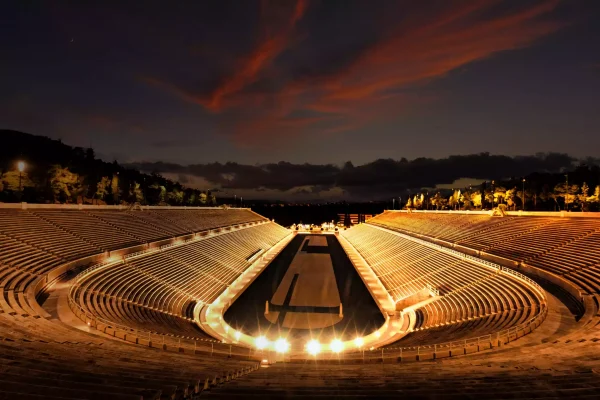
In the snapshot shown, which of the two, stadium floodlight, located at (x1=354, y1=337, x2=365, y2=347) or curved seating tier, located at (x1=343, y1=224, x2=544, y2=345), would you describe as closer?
curved seating tier, located at (x1=343, y1=224, x2=544, y2=345)

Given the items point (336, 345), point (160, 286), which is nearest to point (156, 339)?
point (336, 345)

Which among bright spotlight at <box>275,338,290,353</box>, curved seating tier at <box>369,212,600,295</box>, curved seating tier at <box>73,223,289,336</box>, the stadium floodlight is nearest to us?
curved seating tier at <box>73,223,289,336</box>

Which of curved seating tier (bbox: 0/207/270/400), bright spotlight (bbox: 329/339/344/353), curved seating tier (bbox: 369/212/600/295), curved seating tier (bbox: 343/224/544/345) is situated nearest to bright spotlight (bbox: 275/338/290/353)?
bright spotlight (bbox: 329/339/344/353)

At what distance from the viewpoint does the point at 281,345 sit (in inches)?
703

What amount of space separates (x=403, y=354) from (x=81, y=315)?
11.8 meters

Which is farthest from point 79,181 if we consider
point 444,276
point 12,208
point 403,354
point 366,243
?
point 403,354

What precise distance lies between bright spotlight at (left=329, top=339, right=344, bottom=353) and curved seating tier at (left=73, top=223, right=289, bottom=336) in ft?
21.6

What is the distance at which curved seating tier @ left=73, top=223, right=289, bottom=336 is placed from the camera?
663 inches

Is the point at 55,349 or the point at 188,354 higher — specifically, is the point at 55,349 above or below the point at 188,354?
above

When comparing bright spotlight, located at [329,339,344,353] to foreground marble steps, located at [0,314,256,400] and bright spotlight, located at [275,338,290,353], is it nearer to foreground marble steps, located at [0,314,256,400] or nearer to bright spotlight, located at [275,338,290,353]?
bright spotlight, located at [275,338,290,353]

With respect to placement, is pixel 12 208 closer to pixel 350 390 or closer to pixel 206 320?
pixel 206 320

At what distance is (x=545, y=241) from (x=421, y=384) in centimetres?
2456

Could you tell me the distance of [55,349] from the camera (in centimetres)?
932

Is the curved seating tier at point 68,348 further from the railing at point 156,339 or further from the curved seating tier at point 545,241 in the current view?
the curved seating tier at point 545,241
